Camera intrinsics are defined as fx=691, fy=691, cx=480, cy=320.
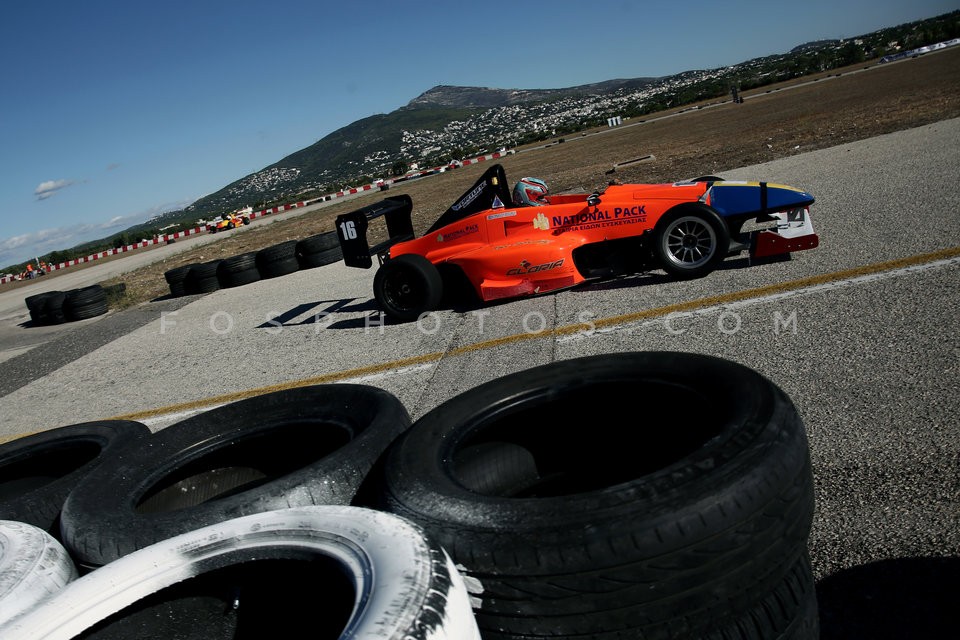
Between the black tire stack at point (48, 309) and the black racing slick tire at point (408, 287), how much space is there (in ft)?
32.3

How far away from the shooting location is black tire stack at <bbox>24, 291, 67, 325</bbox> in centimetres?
1400

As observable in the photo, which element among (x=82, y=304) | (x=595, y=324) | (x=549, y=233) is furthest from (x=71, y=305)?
(x=595, y=324)

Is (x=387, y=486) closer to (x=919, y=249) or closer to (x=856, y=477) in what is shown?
(x=856, y=477)

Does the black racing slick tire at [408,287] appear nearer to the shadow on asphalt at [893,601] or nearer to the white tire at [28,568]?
the white tire at [28,568]

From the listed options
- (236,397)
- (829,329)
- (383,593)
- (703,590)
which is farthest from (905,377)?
(236,397)

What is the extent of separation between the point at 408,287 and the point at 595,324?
7.90 ft

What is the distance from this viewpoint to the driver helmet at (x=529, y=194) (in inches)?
281

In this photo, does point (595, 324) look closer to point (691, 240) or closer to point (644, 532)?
point (691, 240)

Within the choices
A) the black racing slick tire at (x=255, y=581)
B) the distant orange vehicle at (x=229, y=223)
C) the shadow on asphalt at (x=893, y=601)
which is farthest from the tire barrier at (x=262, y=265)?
the distant orange vehicle at (x=229, y=223)

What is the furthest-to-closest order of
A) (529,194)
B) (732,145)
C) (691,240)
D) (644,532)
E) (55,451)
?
(732,145) < (529,194) < (691,240) < (55,451) < (644,532)

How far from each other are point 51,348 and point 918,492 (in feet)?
37.9

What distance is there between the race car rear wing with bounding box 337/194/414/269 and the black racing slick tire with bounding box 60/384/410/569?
483 centimetres

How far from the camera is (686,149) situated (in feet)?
65.4

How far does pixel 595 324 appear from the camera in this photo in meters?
5.69
